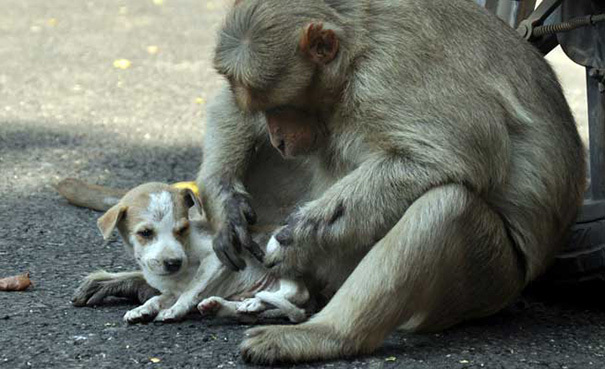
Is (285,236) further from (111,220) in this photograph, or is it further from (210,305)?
(111,220)

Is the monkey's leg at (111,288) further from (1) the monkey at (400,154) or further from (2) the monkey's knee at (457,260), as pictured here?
(2) the monkey's knee at (457,260)

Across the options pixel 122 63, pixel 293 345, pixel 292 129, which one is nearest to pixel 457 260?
pixel 293 345

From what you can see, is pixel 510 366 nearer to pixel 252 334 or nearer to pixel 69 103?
pixel 252 334

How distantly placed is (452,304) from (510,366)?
0.39m

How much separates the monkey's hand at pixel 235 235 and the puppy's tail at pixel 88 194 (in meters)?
1.59

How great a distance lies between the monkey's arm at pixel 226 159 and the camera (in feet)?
17.2

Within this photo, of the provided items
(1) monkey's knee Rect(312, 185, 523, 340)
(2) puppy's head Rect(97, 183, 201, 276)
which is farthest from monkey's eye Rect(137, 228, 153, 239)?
(1) monkey's knee Rect(312, 185, 523, 340)

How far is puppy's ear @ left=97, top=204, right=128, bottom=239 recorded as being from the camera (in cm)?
492

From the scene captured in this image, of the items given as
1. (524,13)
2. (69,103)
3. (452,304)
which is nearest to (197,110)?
(69,103)

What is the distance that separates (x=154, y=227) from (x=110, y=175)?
111 inches

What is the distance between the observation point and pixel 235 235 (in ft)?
16.7

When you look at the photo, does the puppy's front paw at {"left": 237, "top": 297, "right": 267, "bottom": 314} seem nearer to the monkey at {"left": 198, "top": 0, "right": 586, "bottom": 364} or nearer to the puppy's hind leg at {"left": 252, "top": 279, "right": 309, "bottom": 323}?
the puppy's hind leg at {"left": 252, "top": 279, "right": 309, "bottom": 323}

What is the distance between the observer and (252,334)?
14.7 ft

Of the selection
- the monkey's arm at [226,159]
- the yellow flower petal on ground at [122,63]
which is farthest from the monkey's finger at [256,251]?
the yellow flower petal on ground at [122,63]
